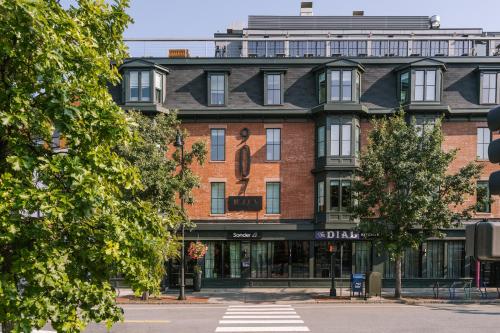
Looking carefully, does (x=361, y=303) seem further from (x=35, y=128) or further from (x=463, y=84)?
(x=35, y=128)

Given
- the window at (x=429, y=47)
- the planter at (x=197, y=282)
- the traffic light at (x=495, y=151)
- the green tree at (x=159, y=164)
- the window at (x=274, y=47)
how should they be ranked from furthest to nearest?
1. the window at (x=429, y=47)
2. the window at (x=274, y=47)
3. the planter at (x=197, y=282)
4. the green tree at (x=159, y=164)
5. the traffic light at (x=495, y=151)

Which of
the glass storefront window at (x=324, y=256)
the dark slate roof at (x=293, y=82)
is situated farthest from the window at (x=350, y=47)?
the glass storefront window at (x=324, y=256)

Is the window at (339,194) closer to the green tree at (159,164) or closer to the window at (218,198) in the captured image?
the window at (218,198)

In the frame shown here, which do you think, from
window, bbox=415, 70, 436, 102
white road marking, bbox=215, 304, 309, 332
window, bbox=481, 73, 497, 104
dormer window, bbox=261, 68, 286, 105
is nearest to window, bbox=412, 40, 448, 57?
window, bbox=481, 73, 497, 104

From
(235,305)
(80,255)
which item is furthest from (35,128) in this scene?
(235,305)

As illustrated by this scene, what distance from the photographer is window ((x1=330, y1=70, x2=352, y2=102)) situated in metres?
26.5

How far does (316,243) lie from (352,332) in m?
11.5

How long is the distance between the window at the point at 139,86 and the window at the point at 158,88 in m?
0.52

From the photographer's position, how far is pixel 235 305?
2077cm

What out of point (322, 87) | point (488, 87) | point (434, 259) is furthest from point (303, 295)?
point (488, 87)

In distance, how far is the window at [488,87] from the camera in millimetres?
27031

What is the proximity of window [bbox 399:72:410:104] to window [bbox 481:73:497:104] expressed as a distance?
4483 mm

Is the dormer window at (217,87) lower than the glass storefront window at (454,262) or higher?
higher

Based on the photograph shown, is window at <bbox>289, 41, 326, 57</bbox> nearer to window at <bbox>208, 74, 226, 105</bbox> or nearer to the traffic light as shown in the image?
window at <bbox>208, 74, 226, 105</bbox>
